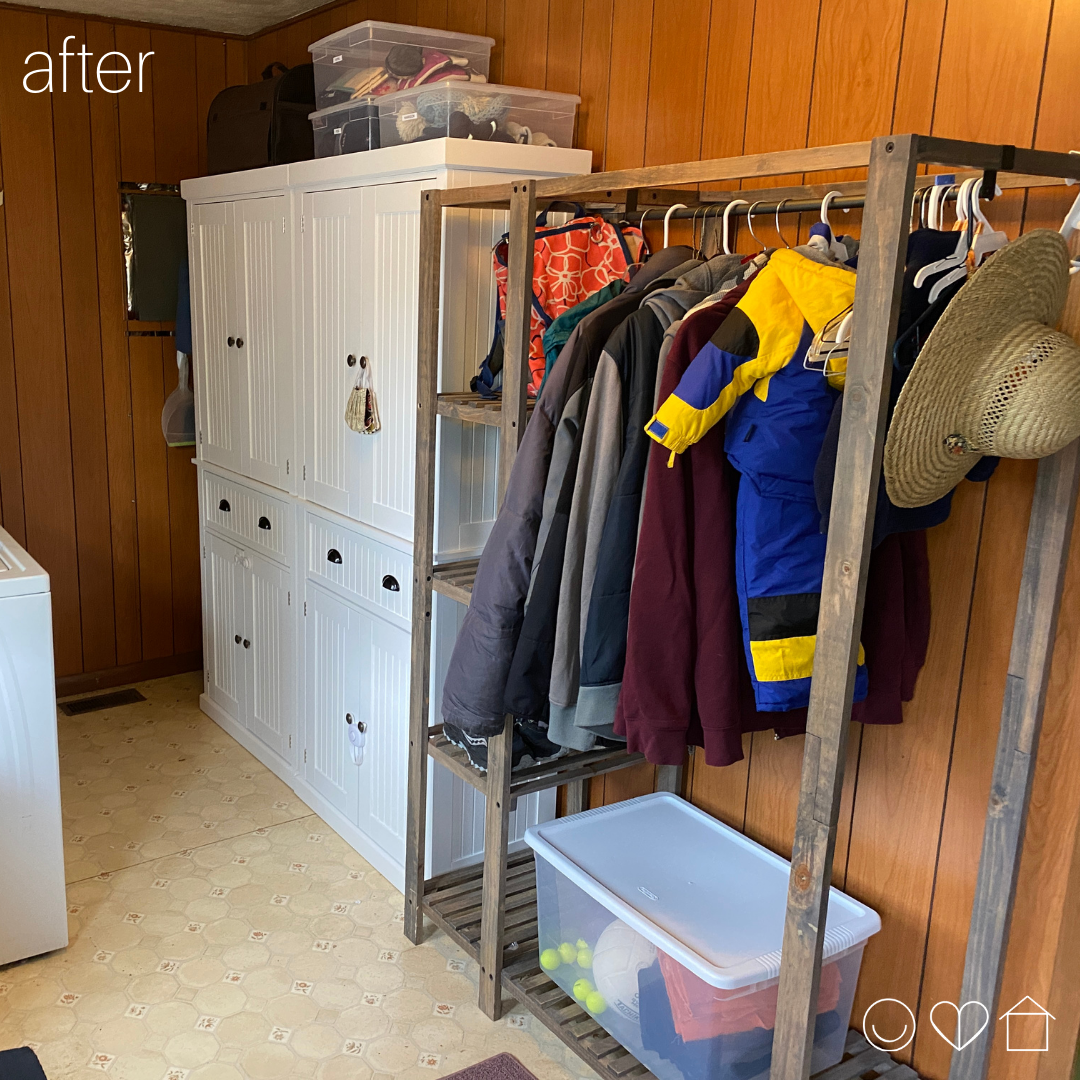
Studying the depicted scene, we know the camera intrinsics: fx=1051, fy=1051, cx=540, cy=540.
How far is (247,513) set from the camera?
3266mm

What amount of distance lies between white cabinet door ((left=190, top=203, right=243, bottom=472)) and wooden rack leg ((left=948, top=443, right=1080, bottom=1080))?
2375mm

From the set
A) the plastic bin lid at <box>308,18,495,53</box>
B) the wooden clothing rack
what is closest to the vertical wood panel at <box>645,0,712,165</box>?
the wooden clothing rack

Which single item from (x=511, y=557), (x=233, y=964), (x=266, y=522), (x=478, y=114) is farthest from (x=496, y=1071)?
(x=478, y=114)

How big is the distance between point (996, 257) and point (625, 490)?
2.09ft

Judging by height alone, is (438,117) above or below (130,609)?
above

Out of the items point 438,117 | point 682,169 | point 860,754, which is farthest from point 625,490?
point 438,117

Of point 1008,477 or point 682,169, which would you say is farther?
point 1008,477

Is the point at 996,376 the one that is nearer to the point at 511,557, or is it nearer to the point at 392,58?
the point at 511,557

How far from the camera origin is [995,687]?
69.9 inches

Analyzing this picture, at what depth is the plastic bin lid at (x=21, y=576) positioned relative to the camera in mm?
2156

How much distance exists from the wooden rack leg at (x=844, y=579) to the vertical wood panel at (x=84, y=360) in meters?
3.08

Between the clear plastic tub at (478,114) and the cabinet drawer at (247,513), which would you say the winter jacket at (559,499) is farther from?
the cabinet drawer at (247,513)

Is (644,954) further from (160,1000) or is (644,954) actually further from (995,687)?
(160,1000)

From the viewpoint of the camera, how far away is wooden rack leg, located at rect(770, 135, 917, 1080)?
1.22m
